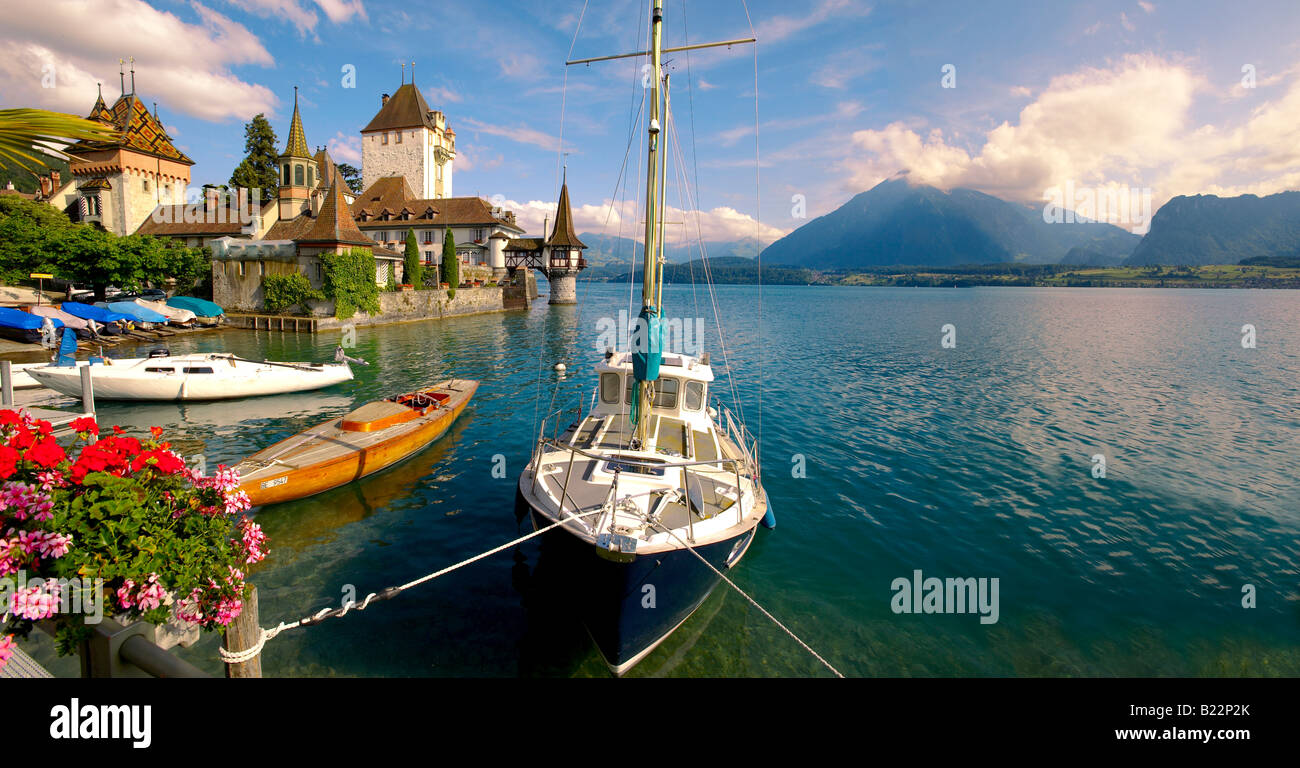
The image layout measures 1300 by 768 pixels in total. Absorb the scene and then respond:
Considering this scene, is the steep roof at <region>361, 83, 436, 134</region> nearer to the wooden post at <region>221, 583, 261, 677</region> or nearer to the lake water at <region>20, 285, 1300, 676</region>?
the lake water at <region>20, 285, 1300, 676</region>

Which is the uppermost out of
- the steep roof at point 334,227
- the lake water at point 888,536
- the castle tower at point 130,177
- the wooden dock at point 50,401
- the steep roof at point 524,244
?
the castle tower at point 130,177

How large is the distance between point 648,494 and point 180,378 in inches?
1024

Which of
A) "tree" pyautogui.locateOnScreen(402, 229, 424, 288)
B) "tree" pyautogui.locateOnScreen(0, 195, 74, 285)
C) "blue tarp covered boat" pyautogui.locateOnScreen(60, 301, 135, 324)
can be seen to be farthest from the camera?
"tree" pyautogui.locateOnScreen(402, 229, 424, 288)

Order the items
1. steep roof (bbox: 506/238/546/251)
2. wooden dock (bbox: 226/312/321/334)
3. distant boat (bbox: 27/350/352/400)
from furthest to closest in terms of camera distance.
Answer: steep roof (bbox: 506/238/546/251)
wooden dock (bbox: 226/312/321/334)
distant boat (bbox: 27/350/352/400)

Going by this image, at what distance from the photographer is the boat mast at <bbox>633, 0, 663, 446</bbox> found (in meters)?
11.6

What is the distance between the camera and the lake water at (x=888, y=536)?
36.3ft

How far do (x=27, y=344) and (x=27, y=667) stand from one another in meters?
45.3

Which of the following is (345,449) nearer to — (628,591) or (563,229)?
(628,591)

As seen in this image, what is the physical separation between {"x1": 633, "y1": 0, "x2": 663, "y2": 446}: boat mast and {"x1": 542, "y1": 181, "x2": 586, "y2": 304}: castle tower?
8008 cm

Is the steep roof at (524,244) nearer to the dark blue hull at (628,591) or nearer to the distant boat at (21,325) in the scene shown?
the distant boat at (21,325)

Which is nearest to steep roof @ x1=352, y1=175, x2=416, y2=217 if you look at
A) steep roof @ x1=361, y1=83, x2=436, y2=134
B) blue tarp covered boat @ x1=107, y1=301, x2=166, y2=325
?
steep roof @ x1=361, y1=83, x2=436, y2=134

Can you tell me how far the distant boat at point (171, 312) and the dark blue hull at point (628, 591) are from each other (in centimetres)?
5057

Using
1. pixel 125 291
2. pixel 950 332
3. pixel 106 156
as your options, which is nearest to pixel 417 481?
pixel 125 291

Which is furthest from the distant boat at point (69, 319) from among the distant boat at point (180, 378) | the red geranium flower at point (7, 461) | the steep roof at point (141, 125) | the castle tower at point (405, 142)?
the castle tower at point (405, 142)
